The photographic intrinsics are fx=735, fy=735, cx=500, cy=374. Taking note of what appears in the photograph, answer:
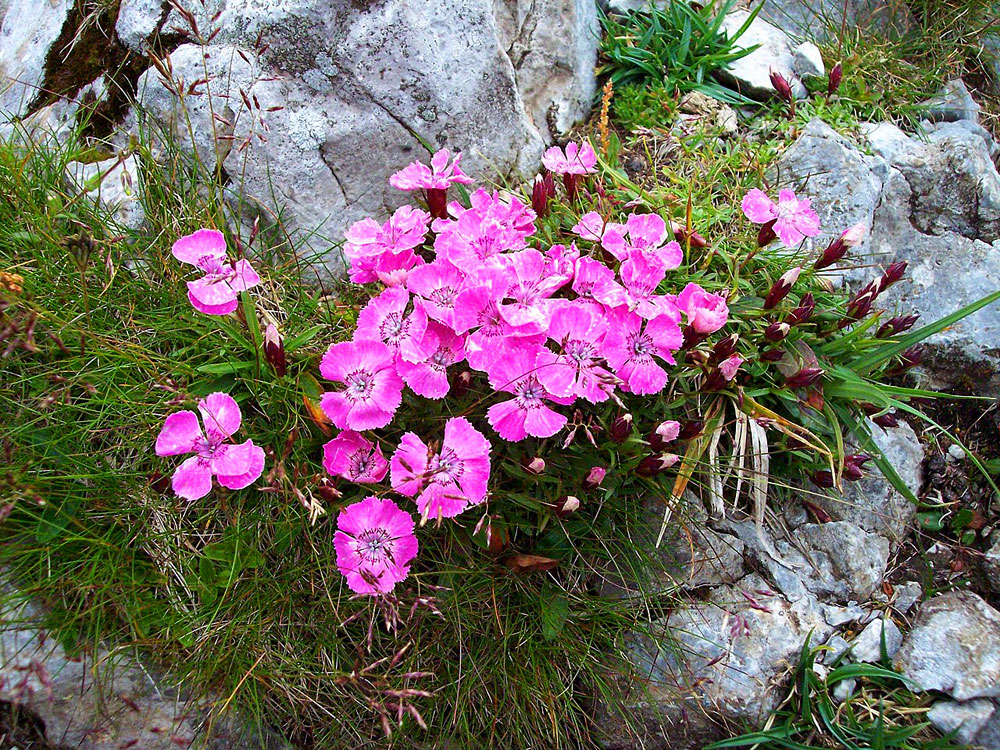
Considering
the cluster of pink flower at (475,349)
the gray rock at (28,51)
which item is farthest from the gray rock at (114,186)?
the cluster of pink flower at (475,349)

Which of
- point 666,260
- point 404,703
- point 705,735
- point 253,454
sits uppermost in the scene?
point 666,260

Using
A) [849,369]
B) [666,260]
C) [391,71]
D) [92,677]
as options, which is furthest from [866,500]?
[92,677]

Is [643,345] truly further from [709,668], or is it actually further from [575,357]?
[709,668]

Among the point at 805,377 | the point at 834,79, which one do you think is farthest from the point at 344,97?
the point at 834,79

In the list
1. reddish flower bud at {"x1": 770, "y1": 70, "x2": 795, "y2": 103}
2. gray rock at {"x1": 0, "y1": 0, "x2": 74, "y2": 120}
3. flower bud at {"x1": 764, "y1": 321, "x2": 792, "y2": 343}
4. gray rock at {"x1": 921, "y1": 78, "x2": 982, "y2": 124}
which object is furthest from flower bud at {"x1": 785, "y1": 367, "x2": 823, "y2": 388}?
gray rock at {"x1": 0, "y1": 0, "x2": 74, "y2": 120}

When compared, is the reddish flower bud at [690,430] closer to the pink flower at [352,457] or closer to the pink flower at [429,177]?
the pink flower at [352,457]

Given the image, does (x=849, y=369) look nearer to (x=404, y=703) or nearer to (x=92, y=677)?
(x=404, y=703)
